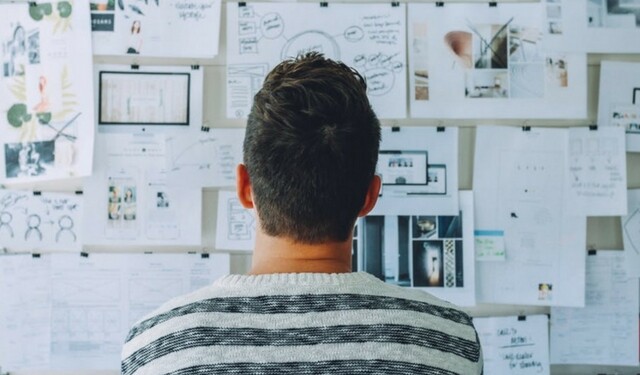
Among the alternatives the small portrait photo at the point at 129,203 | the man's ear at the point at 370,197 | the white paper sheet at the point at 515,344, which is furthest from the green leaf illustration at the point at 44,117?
the white paper sheet at the point at 515,344

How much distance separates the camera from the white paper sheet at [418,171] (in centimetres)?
147

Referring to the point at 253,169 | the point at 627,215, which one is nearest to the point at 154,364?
the point at 253,169

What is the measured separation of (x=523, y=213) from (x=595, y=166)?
21 cm

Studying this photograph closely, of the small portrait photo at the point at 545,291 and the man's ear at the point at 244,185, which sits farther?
the small portrait photo at the point at 545,291

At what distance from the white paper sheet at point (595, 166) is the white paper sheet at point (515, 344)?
1.01ft

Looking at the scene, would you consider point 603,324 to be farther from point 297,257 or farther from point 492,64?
point 297,257

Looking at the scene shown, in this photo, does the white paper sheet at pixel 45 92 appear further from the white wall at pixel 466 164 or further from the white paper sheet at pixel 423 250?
the white paper sheet at pixel 423 250

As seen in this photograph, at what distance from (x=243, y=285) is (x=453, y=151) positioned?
942 mm

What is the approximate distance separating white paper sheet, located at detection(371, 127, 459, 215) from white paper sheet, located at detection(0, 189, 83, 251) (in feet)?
2.42

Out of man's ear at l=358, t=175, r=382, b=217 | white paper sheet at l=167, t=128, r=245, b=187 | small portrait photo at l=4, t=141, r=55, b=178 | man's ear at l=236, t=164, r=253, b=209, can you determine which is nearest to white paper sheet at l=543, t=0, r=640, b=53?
white paper sheet at l=167, t=128, r=245, b=187

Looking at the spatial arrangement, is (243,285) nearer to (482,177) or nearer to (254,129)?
(254,129)

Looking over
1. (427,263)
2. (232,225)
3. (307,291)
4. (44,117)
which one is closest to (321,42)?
(232,225)

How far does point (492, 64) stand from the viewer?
1485mm

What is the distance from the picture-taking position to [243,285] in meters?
0.66
